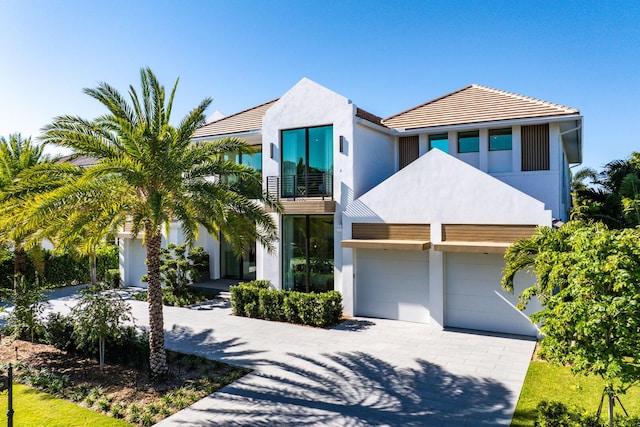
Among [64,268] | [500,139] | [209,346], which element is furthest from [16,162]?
[500,139]

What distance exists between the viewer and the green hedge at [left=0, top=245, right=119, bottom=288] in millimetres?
23609

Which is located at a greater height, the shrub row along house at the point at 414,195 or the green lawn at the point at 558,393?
the shrub row along house at the point at 414,195

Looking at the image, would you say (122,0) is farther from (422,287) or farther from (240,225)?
(422,287)

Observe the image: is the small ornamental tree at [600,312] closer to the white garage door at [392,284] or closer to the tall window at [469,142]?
the white garage door at [392,284]

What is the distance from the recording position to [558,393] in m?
9.67

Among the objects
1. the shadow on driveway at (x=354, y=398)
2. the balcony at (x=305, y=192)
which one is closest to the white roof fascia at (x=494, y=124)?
the balcony at (x=305, y=192)

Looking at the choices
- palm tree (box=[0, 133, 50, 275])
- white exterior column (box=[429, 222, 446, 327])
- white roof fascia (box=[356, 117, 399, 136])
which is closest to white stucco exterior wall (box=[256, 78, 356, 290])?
white roof fascia (box=[356, 117, 399, 136])

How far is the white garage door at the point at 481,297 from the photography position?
563 inches

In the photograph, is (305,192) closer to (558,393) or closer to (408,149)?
(408,149)

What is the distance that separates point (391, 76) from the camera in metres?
19.3

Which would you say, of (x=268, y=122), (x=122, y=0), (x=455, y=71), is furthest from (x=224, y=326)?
(x=455, y=71)

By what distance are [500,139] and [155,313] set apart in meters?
15.2

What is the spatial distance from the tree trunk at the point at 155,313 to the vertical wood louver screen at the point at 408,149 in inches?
499

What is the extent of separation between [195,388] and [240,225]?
4416mm
